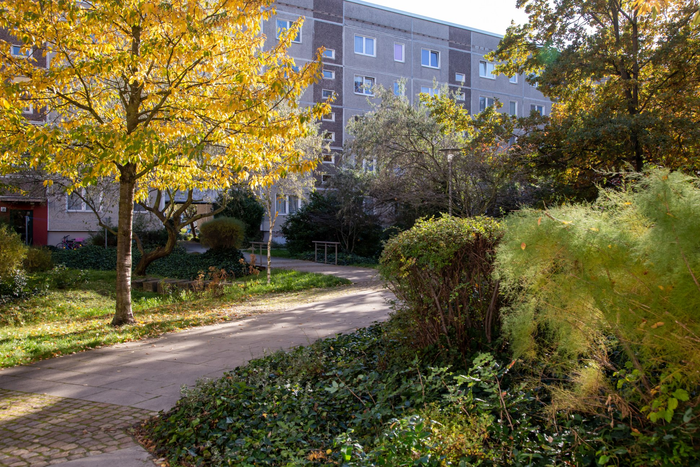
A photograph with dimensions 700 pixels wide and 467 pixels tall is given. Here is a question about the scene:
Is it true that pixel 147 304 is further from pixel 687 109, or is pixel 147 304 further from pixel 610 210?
pixel 687 109

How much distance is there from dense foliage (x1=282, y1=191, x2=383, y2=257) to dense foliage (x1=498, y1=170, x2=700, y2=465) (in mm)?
20340

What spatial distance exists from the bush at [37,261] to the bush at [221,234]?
5.99 metres

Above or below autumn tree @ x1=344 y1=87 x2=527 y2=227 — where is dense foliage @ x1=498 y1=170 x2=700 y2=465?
below

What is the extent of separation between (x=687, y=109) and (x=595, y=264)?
37.3ft

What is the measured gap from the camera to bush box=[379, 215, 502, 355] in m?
4.31

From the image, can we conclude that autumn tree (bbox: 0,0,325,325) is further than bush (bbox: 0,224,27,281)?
No

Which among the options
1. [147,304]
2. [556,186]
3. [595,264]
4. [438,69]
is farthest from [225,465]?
[438,69]

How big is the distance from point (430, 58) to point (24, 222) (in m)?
27.1

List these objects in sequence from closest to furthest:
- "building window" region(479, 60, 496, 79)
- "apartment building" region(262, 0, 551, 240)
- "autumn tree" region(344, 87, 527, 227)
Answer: "autumn tree" region(344, 87, 527, 227) < "apartment building" region(262, 0, 551, 240) < "building window" region(479, 60, 496, 79)

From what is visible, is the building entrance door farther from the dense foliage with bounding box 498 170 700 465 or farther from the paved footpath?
the dense foliage with bounding box 498 170 700 465

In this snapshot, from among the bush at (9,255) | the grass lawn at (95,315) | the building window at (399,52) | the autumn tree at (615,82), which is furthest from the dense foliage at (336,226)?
the bush at (9,255)

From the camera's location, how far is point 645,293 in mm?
2307

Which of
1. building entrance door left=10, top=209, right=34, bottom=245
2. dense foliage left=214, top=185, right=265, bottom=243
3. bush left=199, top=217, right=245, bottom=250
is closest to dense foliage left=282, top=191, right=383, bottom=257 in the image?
dense foliage left=214, top=185, right=265, bottom=243

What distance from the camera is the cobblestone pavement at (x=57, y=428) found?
12.1ft
